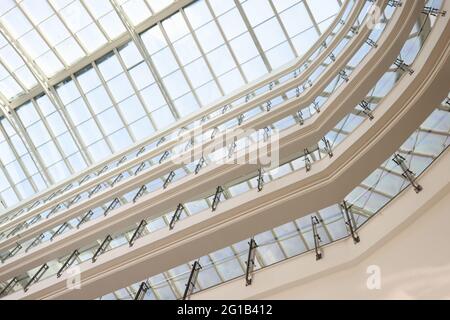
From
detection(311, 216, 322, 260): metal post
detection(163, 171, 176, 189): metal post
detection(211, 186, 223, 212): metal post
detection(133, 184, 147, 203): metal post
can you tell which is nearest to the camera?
detection(311, 216, 322, 260): metal post

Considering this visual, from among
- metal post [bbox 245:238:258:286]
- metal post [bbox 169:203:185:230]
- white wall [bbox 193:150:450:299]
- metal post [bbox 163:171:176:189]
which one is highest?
metal post [bbox 163:171:176:189]

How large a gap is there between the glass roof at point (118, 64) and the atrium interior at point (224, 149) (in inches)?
3.0

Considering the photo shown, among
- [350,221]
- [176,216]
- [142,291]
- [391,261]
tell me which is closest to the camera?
[391,261]

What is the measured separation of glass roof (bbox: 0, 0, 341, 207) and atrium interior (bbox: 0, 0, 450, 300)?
77 mm

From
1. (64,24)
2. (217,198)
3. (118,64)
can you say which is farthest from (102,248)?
(64,24)

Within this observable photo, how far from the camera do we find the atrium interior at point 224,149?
8.08 metres

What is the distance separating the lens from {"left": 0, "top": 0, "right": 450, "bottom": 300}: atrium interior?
26.5 feet

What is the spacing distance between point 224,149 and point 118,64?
1104cm

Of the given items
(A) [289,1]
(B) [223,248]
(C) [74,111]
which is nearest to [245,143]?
(B) [223,248]

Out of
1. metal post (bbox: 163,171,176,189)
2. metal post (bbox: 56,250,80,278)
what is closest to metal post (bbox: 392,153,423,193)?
metal post (bbox: 163,171,176,189)

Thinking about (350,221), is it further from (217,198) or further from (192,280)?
(217,198)

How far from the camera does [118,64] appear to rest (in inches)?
944

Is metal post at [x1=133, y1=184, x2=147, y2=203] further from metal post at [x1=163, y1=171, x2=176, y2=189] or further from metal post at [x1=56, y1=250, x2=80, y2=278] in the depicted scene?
metal post at [x1=56, y1=250, x2=80, y2=278]
